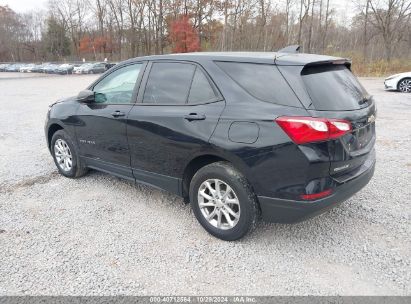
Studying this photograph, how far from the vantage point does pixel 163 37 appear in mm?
53875

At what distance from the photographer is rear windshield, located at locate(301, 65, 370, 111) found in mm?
2723

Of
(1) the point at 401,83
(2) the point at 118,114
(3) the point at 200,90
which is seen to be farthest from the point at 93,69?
(3) the point at 200,90

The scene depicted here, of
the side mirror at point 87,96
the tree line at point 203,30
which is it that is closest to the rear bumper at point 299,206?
the side mirror at point 87,96

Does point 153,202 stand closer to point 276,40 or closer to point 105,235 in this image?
point 105,235

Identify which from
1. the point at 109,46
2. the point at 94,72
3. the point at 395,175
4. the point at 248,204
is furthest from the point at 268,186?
the point at 109,46

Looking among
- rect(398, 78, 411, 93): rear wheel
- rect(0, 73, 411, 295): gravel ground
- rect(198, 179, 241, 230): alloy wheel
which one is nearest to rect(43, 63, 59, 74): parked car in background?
rect(398, 78, 411, 93): rear wheel

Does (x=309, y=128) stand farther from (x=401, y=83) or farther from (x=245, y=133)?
(x=401, y=83)

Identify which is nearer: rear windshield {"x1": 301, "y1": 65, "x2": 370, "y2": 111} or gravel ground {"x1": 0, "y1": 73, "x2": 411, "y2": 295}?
gravel ground {"x1": 0, "y1": 73, "x2": 411, "y2": 295}

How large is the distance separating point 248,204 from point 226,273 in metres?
0.61

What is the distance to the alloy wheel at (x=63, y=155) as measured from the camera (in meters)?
4.76

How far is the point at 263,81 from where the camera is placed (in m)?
2.87

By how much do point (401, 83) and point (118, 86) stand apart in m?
13.3

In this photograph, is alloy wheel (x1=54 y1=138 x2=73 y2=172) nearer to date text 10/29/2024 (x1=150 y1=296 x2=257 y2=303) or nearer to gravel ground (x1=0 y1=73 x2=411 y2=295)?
gravel ground (x1=0 y1=73 x2=411 y2=295)

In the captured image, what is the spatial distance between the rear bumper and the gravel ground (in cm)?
41
